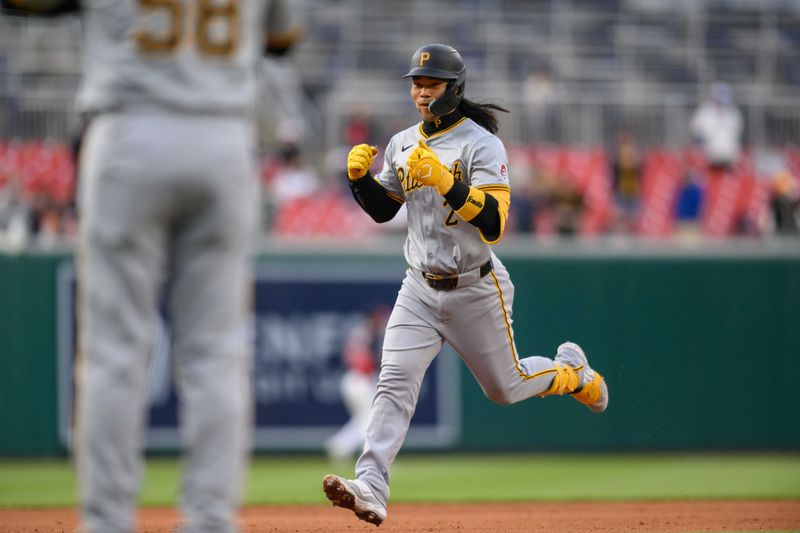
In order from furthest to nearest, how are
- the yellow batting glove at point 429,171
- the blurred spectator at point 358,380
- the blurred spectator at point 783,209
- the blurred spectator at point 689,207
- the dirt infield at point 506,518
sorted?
the blurred spectator at point 689,207 → the blurred spectator at point 783,209 → the blurred spectator at point 358,380 → the dirt infield at point 506,518 → the yellow batting glove at point 429,171

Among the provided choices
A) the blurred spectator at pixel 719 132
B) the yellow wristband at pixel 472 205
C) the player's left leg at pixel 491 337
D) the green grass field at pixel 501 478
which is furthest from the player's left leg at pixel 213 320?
the blurred spectator at pixel 719 132

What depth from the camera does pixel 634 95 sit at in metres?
17.3

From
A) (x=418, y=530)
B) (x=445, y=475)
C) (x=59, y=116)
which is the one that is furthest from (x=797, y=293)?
(x=59, y=116)

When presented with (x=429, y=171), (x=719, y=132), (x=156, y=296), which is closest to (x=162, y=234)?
(x=156, y=296)

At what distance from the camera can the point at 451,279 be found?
18.6 feet

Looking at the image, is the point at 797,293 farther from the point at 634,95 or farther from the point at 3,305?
the point at 3,305

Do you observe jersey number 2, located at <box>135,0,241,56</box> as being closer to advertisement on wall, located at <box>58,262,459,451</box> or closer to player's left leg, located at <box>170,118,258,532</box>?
player's left leg, located at <box>170,118,258,532</box>

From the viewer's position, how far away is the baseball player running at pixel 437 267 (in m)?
5.54

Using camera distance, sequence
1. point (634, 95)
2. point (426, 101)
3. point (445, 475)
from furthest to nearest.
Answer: point (634, 95)
point (445, 475)
point (426, 101)

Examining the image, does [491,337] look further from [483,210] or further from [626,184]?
[626,184]

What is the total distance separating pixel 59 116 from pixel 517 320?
7.23 meters

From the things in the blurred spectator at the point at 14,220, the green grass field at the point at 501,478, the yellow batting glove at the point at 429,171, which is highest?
the yellow batting glove at the point at 429,171

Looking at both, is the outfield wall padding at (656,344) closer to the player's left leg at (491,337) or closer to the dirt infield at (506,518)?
the dirt infield at (506,518)

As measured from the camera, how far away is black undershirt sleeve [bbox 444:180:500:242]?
521 cm
